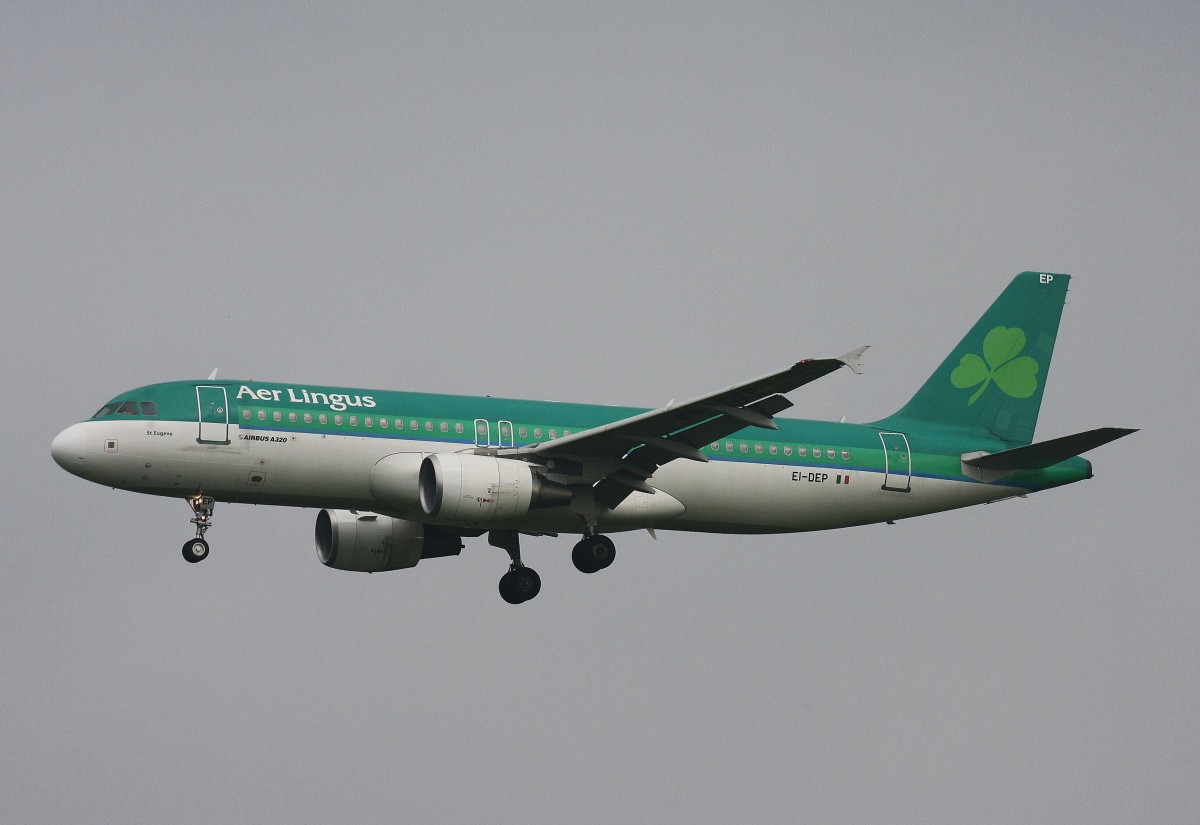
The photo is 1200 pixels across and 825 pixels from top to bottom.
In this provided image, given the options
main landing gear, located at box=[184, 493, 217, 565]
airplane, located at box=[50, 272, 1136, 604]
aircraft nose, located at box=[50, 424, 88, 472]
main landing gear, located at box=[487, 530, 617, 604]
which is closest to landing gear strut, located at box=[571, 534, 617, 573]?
airplane, located at box=[50, 272, 1136, 604]

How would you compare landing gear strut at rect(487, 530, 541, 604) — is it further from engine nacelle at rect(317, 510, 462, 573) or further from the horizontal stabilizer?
the horizontal stabilizer

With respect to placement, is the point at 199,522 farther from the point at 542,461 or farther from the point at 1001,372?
the point at 1001,372

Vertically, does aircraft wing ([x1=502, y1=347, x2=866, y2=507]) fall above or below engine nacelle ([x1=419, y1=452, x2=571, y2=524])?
above

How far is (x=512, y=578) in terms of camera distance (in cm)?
4584

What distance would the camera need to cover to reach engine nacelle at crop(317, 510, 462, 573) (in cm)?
4644

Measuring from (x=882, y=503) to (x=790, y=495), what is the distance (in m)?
2.72

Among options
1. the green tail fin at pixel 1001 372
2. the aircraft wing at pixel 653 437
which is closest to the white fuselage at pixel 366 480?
the aircraft wing at pixel 653 437

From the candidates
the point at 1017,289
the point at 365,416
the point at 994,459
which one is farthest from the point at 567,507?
the point at 1017,289

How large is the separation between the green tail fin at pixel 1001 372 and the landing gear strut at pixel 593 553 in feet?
29.1

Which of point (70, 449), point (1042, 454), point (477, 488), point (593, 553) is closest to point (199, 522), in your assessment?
point (70, 449)

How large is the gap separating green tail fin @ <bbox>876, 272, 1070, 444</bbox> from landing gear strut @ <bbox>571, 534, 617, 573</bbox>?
8.86 m

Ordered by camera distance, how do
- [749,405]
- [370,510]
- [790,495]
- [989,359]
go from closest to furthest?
1. [749,405]
2. [370,510]
3. [790,495]
4. [989,359]

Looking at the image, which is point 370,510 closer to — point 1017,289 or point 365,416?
point 365,416

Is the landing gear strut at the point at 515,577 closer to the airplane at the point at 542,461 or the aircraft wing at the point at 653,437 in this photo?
the airplane at the point at 542,461
